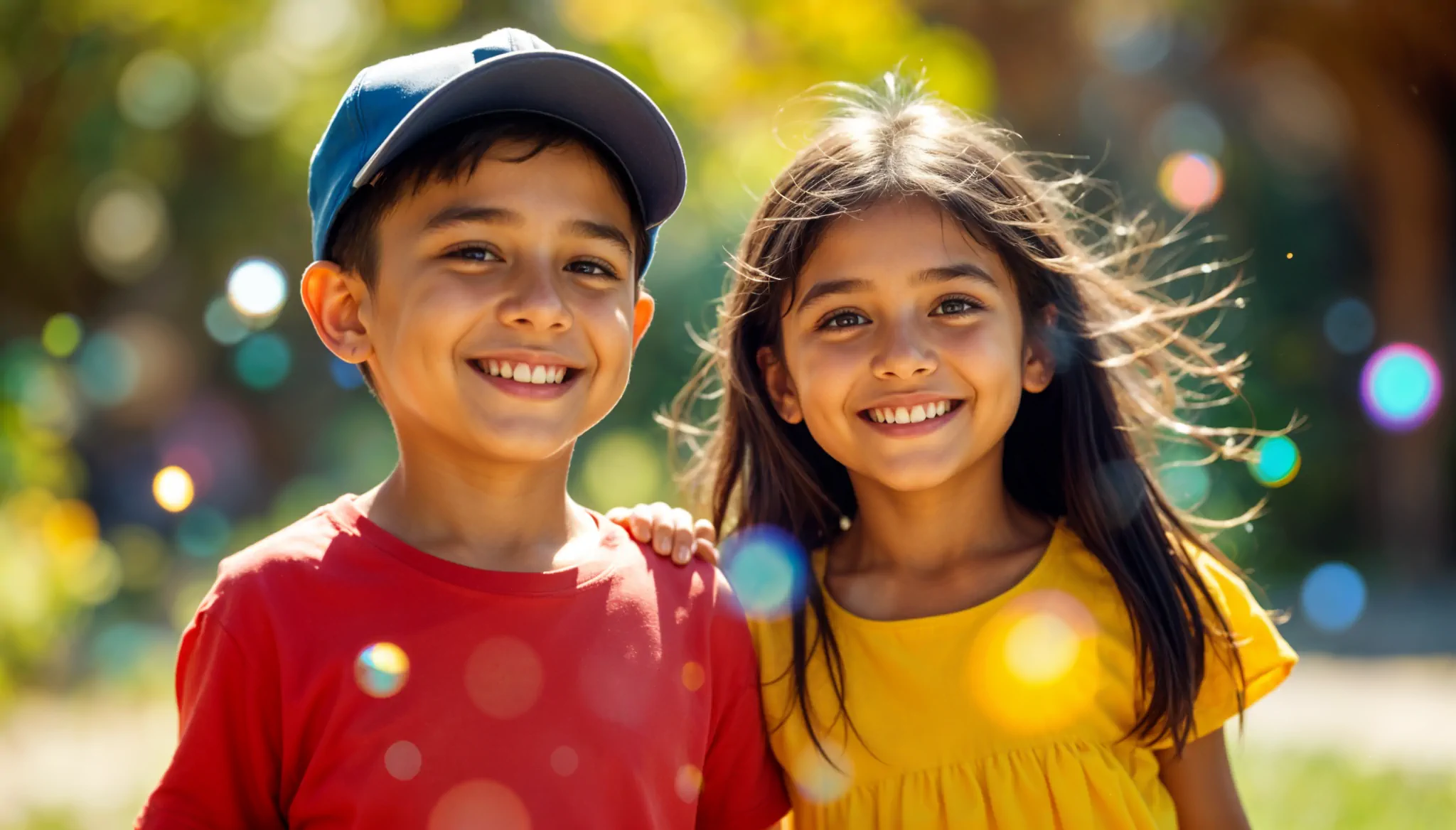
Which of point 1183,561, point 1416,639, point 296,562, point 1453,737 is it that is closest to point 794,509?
point 1183,561

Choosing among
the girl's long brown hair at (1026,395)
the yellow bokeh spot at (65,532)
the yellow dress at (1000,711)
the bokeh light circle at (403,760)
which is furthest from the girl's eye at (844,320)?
the yellow bokeh spot at (65,532)

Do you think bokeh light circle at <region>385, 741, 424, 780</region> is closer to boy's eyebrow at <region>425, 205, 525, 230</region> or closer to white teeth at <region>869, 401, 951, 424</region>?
boy's eyebrow at <region>425, 205, 525, 230</region>

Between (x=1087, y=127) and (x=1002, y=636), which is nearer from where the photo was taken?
(x=1002, y=636)

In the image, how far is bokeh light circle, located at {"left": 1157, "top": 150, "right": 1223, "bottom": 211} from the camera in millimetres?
9633

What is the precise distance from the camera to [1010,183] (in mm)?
2588

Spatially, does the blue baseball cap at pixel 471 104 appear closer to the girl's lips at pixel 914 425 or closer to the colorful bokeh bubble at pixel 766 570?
the girl's lips at pixel 914 425

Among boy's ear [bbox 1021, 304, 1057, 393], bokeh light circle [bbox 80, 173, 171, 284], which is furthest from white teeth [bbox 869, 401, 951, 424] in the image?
bokeh light circle [bbox 80, 173, 171, 284]

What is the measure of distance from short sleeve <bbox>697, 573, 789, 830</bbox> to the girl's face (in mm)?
391

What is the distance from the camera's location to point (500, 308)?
2.07 m

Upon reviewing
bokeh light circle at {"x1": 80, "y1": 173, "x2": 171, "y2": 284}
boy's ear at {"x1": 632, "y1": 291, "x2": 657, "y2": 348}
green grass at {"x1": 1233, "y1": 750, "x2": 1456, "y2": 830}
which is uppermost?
bokeh light circle at {"x1": 80, "y1": 173, "x2": 171, "y2": 284}

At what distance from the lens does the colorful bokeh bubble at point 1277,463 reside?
8.78m

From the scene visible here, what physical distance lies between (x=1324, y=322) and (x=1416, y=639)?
288cm

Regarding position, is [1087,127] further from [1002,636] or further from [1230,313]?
[1002,636]

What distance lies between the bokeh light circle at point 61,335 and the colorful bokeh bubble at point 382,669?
950 centimetres
